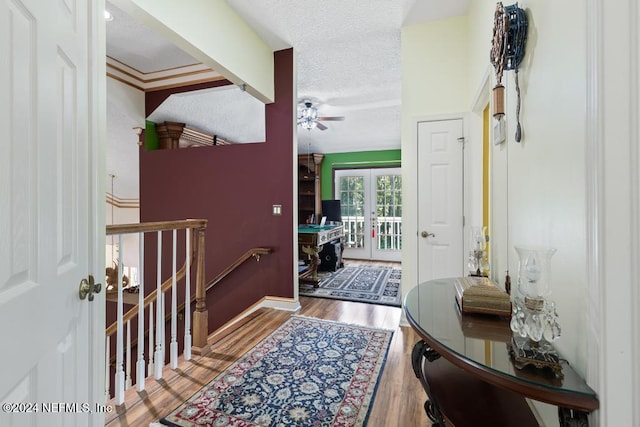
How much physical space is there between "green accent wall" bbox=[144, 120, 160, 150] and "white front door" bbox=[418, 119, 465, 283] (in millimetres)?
3655

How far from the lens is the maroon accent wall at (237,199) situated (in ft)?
11.2

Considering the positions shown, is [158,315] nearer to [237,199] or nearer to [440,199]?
[237,199]

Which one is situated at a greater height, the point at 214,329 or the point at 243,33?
the point at 243,33

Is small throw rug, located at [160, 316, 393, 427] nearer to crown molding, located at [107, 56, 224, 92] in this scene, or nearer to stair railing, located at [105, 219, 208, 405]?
stair railing, located at [105, 219, 208, 405]

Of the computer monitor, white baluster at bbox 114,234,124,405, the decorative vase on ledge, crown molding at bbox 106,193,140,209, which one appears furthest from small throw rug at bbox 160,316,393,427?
the computer monitor

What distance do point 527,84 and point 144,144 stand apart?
4.47m

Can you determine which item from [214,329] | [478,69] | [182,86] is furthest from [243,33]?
[214,329]

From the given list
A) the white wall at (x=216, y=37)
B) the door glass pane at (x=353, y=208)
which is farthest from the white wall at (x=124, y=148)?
the door glass pane at (x=353, y=208)

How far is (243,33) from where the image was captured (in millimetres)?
2859

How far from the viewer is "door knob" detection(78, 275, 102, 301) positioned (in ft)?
3.30

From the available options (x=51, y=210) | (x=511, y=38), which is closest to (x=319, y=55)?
(x=511, y=38)

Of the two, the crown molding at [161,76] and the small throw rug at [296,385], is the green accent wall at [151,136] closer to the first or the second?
the crown molding at [161,76]

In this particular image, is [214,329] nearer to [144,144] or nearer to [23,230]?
[144,144]

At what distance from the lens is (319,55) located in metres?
3.33
